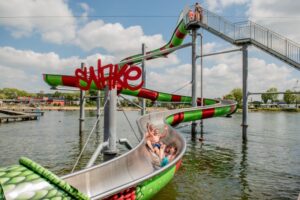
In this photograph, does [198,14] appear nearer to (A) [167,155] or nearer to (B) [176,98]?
(B) [176,98]

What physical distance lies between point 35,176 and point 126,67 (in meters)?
6.45

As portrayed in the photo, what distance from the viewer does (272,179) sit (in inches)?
471

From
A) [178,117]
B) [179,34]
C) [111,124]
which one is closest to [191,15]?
[179,34]

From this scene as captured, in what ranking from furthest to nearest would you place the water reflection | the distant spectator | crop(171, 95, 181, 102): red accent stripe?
crop(171, 95, 181, 102): red accent stripe < the distant spectator < the water reflection

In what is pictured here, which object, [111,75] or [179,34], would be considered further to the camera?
[179,34]

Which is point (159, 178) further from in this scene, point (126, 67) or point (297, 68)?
point (297, 68)

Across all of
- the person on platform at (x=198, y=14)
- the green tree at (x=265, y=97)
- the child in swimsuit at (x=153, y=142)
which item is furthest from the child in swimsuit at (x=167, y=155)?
the green tree at (x=265, y=97)

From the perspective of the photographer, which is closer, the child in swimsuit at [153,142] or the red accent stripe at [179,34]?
the child in swimsuit at [153,142]

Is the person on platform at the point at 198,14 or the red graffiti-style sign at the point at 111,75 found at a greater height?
the person on platform at the point at 198,14

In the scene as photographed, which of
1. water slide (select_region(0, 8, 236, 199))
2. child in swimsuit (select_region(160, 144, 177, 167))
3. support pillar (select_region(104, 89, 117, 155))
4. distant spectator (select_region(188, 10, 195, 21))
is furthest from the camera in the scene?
distant spectator (select_region(188, 10, 195, 21))

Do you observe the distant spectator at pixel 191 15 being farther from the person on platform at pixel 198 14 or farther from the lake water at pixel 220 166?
the lake water at pixel 220 166

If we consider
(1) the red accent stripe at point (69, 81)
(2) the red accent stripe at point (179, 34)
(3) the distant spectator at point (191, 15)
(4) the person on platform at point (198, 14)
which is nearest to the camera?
(1) the red accent stripe at point (69, 81)

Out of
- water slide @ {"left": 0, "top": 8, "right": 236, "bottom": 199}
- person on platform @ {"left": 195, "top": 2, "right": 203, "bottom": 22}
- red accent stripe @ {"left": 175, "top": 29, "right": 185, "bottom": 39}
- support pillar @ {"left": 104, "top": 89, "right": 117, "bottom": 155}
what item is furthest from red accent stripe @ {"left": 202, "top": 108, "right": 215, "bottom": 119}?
support pillar @ {"left": 104, "top": 89, "right": 117, "bottom": 155}

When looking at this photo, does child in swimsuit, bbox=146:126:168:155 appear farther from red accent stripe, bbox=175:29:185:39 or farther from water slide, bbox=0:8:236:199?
red accent stripe, bbox=175:29:185:39
